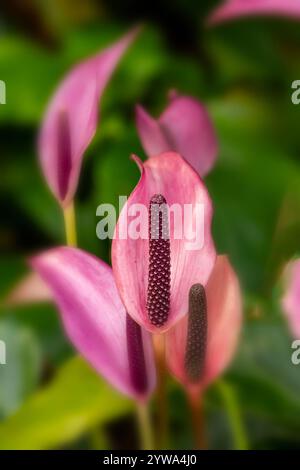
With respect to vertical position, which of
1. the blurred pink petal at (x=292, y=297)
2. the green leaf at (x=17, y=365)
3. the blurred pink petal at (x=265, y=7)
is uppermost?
the blurred pink petal at (x=265, y=7)

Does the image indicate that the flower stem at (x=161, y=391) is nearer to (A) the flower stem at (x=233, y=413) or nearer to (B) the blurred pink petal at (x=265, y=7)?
(A) the flower stem at (x=233, y=413)

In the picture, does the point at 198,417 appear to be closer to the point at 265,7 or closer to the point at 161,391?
the point at 161,391

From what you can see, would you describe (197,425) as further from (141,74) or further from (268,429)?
(141,74)

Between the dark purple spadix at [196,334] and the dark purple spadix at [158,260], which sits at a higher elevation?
the dark purple spadix at [158,260]

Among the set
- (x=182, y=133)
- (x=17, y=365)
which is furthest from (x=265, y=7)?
(x=17, y=365)

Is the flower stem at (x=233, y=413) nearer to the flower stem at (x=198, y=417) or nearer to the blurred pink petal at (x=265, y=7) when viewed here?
the flower stem at (x=198, y=417)

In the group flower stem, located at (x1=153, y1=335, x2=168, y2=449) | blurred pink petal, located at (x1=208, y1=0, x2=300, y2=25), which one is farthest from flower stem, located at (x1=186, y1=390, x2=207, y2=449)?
blurred pink petal, located at (x1=208, y1=0, x2=300, y2=25)

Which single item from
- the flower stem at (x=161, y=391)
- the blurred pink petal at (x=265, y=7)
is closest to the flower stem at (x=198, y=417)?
the flower stem at (x=161, y=391)
